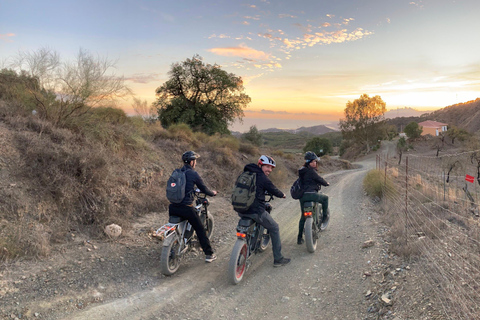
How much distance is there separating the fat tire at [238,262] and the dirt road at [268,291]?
0.16 metres

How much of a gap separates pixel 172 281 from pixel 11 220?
345cm

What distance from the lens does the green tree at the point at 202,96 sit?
2777 cm

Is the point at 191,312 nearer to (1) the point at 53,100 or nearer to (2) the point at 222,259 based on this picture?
(2) the point at 222,259

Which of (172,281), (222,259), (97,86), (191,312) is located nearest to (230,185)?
(97,86)

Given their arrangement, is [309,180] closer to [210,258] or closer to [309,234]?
[309,234]

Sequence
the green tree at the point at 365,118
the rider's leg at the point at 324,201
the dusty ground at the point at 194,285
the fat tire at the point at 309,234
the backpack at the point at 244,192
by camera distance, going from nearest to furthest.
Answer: the dusty ground at the point at 194,285, the backpack at the point at 244,192, the fat tire at the point at 309,234, the rider's leg at the point at 324,201, the green tree at the point at 365,118

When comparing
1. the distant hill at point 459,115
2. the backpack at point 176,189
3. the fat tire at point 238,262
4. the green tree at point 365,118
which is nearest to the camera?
the fat tire at point 238,262

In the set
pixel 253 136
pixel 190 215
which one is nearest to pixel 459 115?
pixel 253 136

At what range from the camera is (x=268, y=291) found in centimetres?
508

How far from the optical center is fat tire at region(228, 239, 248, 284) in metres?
5.13

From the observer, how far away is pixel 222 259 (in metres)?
6.39

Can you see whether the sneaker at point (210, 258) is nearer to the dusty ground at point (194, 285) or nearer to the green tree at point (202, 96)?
the dusty ground at point (194, 285)

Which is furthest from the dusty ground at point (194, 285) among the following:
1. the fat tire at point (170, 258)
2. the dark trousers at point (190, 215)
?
the dark trousers at point (190, 215)

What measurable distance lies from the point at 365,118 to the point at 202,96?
4589 centimetres
